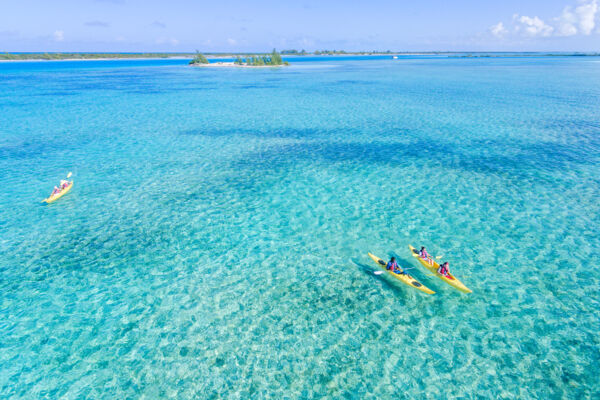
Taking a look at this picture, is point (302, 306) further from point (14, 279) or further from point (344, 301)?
point (14, 279)

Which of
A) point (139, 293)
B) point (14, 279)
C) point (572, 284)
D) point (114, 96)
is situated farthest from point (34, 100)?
point (572, 284)

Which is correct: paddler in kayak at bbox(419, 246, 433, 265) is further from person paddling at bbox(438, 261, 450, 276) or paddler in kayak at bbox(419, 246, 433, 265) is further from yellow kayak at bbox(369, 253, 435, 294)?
yellow kayak at bbox(369, 253, 435, 294)

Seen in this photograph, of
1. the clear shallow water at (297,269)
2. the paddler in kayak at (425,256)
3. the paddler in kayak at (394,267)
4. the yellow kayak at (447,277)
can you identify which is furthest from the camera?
the paddler in kayak at (425,256)

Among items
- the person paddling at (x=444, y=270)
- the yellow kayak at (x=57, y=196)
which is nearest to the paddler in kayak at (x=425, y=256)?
the person paddling at (x=444, y=270)

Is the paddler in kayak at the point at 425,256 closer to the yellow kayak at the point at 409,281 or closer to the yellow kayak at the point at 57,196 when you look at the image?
the yellow kayak at the point at 409,281

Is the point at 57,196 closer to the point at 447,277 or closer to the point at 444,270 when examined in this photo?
the point at 444,270

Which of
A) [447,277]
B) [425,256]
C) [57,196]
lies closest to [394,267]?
[425,256]

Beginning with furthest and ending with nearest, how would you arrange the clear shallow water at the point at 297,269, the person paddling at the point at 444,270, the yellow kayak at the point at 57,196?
the yellow kayak at the point at 57,196
the person paddling at the point at 444,270
the clear shallow water at the point at 297,269

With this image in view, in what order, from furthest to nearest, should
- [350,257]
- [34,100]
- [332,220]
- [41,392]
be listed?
[34,100] → [332,220] → [350,257] → [41,392]

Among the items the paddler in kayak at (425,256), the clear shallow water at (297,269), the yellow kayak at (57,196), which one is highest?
the yellow kayak at (57,196)
